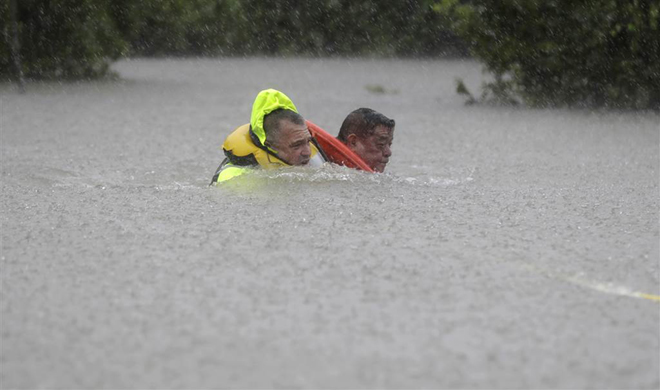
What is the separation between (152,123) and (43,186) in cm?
498

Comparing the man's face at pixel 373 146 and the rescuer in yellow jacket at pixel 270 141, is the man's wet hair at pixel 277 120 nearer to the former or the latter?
the rescuer in yellow jacket at pixel 270 141

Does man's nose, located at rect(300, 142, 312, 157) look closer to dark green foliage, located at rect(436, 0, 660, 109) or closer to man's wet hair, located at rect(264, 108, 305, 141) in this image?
man's wet hair, located at rect(264, 108, 305, 141)

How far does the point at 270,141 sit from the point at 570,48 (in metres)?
7.54

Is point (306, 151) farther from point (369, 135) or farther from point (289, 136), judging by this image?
point (369, 135)

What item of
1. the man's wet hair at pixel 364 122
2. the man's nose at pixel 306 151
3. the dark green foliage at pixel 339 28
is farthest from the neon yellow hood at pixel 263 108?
the dark green foliage at pixel 339 28

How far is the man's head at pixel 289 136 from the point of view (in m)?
6.70

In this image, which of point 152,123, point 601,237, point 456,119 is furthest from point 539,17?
point 601,237

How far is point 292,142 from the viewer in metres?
6.71

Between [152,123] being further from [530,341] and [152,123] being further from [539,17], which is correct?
[530,341]

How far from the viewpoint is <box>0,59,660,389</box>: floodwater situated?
352cm

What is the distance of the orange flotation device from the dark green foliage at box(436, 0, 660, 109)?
6.35 meters

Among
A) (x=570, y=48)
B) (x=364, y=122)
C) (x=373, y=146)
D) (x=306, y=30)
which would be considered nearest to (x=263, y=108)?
(x=364, y=122)

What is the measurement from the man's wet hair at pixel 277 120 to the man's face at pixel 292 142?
0.02 metres

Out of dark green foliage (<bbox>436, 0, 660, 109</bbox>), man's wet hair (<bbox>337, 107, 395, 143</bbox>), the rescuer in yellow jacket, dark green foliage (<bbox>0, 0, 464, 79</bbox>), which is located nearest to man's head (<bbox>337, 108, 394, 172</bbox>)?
man's wet hair (<bbox>337, 107, 395, 143</bbox>)
